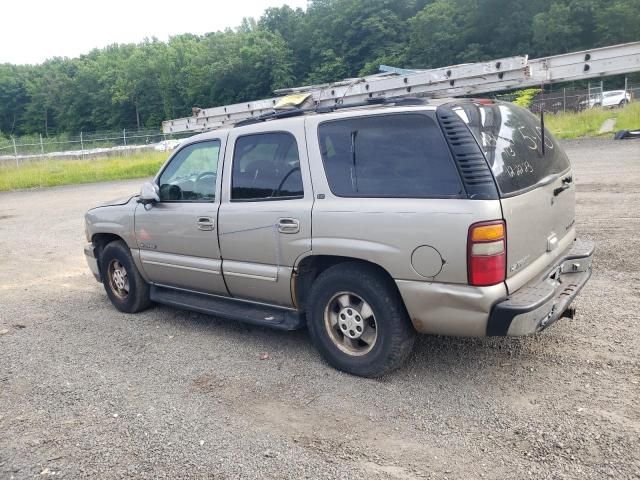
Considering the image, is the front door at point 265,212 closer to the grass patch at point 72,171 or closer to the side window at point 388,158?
the side window at point 388,158

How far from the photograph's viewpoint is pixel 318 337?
4.23 metres

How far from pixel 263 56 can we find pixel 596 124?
6836cm

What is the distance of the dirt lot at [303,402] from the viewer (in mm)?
3092

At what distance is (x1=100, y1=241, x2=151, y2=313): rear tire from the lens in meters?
5.84

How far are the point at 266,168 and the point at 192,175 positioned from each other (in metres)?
1.01

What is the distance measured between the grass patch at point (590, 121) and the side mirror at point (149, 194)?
16.9 meters

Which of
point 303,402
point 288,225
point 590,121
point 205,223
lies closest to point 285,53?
point 590,121

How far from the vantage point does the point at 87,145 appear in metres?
36.5

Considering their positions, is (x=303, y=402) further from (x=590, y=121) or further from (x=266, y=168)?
(x=590, y=121)

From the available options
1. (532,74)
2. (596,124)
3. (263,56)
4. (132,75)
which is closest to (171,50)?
(132,75)

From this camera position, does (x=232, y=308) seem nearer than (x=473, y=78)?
Yes

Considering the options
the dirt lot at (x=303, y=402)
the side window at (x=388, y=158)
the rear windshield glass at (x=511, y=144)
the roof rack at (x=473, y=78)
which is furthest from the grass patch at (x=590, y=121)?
the side window at (x=388, y=158)

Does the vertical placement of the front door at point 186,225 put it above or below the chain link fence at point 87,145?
below

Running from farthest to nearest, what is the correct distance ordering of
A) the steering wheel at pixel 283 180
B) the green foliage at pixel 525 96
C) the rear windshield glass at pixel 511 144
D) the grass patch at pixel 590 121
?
1. the grass patch at pixel 590 121
2. the green foliage at pixel 525 96
3. the steering wheel at pixel 283 180
4. the rear windshield glass at pixel 511 144
